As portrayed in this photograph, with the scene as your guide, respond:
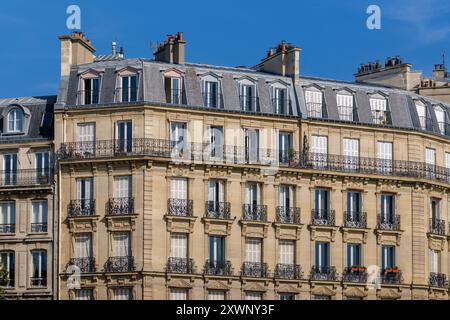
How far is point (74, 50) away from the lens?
60.2 m

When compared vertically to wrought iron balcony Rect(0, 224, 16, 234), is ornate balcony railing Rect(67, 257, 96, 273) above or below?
below

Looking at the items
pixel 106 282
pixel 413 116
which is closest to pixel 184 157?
pixel 106 282

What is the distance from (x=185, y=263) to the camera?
56000mm

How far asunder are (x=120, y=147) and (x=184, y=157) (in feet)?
10.2

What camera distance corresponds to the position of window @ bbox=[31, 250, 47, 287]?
5675 centimetres

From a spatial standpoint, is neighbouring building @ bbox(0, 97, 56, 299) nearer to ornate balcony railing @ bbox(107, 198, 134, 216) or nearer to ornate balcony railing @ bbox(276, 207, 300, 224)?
ornate balcony railing @ bbox(107, 198, 134, 216)

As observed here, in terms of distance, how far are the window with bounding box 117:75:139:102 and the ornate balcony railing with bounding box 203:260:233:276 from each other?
28.6 ft

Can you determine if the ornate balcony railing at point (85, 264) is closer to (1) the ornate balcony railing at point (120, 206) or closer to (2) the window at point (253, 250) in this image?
(1) the ornate balcony railing at point (120, 206)

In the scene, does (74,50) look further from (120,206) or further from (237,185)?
(237,185)

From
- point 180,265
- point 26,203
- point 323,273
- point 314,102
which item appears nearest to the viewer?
point 180,265

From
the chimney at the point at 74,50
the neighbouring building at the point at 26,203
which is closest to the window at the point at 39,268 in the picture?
the neighbouring building at the point at 26,203

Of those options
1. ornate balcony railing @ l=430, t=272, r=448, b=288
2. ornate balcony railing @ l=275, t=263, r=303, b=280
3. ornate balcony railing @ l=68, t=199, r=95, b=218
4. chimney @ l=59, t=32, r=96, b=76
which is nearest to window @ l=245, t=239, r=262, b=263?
ornate balcony railing @ l=275, t=263, r=303, b=280

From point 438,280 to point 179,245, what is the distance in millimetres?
14504

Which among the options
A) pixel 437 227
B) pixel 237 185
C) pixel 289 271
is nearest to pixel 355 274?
pixel 289 271
